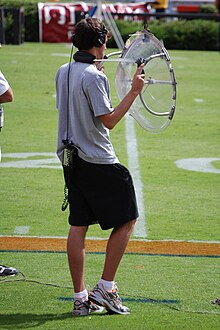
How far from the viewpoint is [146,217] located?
402 inches

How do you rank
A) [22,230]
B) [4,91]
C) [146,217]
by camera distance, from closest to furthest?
[4,91], [22,230], [146,217]

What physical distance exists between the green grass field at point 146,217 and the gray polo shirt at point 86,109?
3.49 feet

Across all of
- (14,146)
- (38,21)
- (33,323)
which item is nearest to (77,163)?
(33,323)

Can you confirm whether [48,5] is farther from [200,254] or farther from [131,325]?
[131,325]

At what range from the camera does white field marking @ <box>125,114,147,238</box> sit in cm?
963

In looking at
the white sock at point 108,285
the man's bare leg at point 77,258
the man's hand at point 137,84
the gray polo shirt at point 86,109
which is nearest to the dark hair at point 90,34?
the gray polo shirt at point 86,109

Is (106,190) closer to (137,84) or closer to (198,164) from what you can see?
(137,84)

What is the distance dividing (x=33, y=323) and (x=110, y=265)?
2.12 ft

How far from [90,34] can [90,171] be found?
0.88 meters

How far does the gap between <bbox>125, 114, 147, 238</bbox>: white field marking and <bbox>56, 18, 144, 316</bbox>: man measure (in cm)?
274

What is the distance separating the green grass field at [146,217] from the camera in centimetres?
661

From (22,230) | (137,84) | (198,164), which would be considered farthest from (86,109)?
(198,164)

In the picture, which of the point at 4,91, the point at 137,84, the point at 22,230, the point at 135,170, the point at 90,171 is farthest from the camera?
the point at 135,170

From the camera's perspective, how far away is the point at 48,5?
35.5 metres
